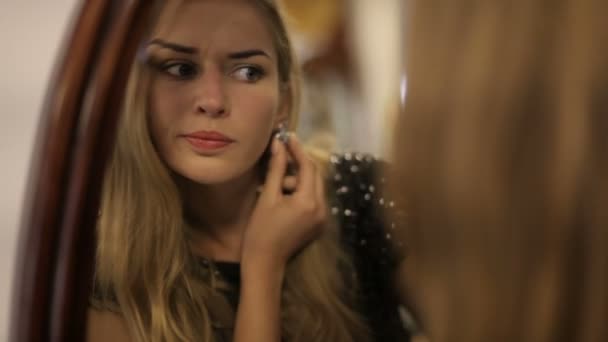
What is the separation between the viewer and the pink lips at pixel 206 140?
1.23 feet

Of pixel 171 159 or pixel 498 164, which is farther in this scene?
pixel 171 159

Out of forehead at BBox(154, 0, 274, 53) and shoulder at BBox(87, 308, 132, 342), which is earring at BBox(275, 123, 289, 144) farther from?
shoulder at BBox(87, 308, 132, 342)

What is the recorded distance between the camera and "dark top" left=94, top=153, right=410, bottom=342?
1.32ft

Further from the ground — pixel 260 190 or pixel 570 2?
pixel 570 2

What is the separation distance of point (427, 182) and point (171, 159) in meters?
0.18

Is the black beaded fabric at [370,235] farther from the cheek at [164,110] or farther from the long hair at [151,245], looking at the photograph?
the cheek at [164,110]

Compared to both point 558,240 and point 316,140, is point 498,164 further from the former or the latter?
point 316,140

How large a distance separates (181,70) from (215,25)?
0.13 ft

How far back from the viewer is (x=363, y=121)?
0.40m

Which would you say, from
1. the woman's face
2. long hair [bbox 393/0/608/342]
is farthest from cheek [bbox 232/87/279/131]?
long hair [bbox 393/0/608/342]

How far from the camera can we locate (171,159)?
0.38m

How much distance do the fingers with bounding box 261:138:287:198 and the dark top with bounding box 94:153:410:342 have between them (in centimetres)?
5

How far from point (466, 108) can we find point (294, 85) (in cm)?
18

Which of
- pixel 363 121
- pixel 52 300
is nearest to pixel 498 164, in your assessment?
pixel 363 121
